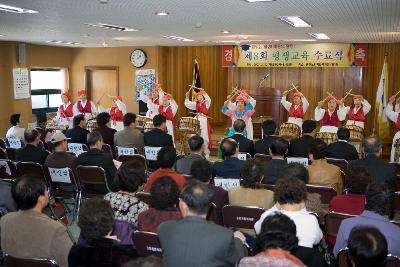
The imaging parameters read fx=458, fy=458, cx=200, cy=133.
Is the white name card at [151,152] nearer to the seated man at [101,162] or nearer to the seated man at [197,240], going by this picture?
the seated man at [101,162]

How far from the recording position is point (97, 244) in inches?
97.0

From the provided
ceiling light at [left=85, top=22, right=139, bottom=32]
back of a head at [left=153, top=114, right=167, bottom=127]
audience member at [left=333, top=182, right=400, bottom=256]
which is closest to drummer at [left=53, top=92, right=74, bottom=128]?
ceiling light at [left=85, top=22, right=139, bottom=32]

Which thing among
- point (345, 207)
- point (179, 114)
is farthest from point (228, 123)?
point (345, 207)

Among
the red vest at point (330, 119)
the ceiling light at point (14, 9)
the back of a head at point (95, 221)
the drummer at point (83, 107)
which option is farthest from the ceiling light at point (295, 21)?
the drummer at point (83, 107)

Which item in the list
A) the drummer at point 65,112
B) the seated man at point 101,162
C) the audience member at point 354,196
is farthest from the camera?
the drummer at point 65,112

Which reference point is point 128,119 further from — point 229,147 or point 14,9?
point 229,147

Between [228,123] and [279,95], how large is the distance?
3.00 meters

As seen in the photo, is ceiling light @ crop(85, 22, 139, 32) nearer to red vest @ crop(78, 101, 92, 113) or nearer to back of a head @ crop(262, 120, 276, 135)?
back of a head @ crop(262, 120, 276, 135)

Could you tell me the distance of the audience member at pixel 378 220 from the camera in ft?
9.55

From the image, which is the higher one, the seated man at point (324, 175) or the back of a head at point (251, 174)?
the back of a head at point (251, 174)

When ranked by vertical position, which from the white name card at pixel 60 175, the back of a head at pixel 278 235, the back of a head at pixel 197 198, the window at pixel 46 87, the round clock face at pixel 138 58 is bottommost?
the white name card at pixel 60 175

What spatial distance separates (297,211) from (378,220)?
0.52m

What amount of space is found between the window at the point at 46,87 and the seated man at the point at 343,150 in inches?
364

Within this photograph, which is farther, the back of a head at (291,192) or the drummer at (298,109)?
the drummer at (298,109)
